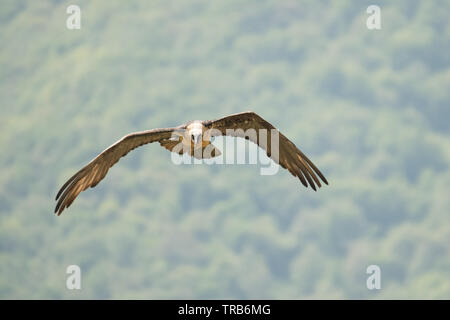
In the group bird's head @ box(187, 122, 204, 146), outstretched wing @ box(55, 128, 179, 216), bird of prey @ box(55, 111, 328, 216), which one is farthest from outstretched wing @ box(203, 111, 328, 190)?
outstretched wing @ box(55, 128, 179, 216)

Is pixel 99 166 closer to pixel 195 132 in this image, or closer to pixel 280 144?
pixel 195 132

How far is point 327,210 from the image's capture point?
162m

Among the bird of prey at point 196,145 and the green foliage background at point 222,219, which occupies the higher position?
the green foliage background at point 222,219

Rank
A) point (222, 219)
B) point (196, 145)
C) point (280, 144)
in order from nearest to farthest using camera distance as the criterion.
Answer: point (196, 145)
point (280, 144)
point (222, 219)

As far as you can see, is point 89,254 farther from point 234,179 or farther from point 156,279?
point 234,179

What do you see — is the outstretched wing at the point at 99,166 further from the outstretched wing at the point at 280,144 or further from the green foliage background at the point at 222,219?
the green foliage background at the point at 222,219

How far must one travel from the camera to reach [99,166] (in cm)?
1875

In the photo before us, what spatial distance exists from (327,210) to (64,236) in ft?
137

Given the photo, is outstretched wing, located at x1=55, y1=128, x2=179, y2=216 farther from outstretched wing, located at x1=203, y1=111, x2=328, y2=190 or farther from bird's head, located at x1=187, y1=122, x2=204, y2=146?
outstretched wing, located at x1=203, y1=111, x2=328, y2=190

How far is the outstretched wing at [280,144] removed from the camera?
62.3 ft

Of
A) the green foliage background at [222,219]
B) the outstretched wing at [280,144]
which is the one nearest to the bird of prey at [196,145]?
the outstretched wing at [280,144]

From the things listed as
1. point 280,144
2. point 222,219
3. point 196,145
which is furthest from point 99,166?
point 222,219

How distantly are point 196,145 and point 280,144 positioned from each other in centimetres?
166

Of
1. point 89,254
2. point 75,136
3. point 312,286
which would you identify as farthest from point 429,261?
point 75,136
